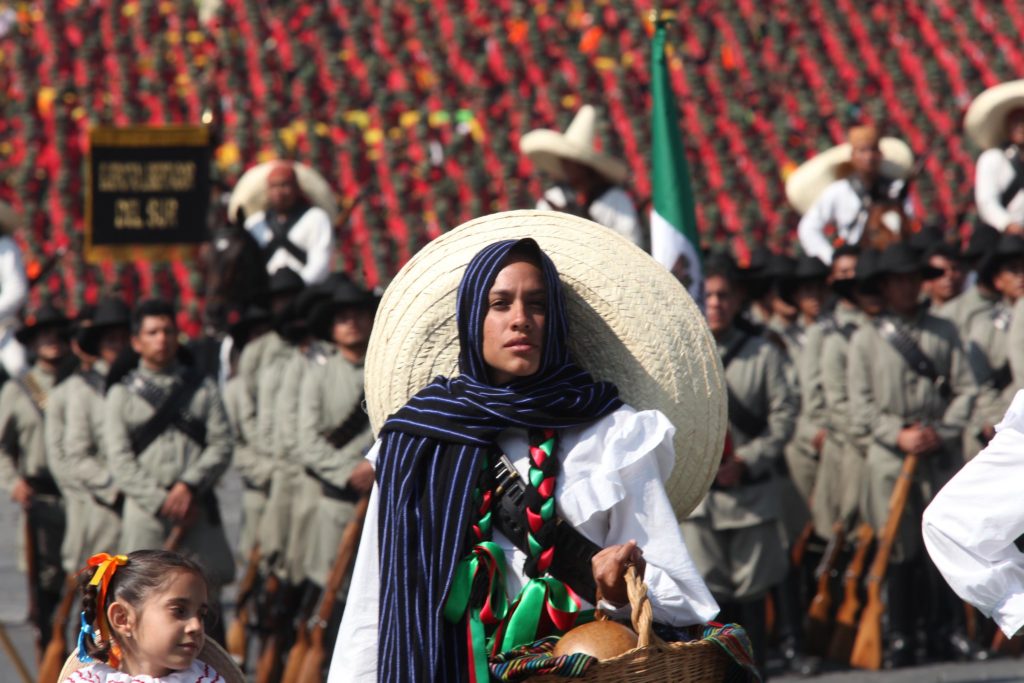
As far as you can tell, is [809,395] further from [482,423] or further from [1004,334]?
[482,423]

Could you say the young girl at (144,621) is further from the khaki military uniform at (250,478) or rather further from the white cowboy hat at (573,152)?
the white cowboy hat at (573,152)

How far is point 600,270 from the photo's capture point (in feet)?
14.7

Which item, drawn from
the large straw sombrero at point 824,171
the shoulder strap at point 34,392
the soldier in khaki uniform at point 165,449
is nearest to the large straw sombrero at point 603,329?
the soldier in khaki uniform at point 165,449

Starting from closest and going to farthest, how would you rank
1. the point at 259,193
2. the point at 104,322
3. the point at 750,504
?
the point at 750,504, the point at 104,322, the point at 259,193

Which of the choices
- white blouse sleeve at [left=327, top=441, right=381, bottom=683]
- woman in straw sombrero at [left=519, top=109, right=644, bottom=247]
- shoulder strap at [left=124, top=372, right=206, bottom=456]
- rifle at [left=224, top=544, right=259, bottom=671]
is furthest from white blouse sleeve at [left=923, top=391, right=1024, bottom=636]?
woman in straw sombrero at [left=519, top=109, right=644, bottom=247]

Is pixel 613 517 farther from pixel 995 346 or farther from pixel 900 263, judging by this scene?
pixel 995 346

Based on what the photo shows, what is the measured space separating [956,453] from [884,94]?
12030 mm

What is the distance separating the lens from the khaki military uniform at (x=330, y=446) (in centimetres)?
891

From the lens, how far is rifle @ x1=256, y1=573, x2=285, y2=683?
9058 mm

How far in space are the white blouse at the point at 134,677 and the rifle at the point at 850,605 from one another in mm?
5455

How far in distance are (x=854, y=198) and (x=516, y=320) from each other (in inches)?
345

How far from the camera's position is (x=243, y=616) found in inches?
378

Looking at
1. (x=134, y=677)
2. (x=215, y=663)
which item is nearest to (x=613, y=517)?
(x=215, y=663)

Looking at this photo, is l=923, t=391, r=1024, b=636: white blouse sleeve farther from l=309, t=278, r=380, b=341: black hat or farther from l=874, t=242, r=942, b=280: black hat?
l=874, t=242, r=942, b=280: black hat
